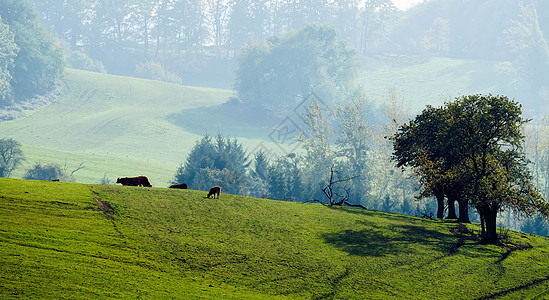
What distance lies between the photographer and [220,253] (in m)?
26.2

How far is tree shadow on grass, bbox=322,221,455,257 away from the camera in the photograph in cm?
3138

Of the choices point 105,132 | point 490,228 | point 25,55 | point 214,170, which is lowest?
point 490,228

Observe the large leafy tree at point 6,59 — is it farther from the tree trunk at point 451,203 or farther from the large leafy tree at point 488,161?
the large leafy tree at point 488,161

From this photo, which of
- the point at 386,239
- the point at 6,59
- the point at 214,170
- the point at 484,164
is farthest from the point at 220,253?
the point at 6,59

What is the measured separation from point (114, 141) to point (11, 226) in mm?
134477

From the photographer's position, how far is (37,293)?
18.1 meters

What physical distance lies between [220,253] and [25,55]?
17651 centimetres

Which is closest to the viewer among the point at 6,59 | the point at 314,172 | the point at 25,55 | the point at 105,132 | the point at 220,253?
the point at 220,253

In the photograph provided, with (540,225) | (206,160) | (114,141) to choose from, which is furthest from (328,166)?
(114,141)

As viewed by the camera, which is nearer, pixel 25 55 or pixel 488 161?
pixel 488 161

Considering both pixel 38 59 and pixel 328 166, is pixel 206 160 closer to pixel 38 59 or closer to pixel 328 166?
Result: pixel 328 166

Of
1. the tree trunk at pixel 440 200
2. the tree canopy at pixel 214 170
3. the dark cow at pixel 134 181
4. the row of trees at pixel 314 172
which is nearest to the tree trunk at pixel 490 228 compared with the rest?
the tree trunk at pixel 440 200

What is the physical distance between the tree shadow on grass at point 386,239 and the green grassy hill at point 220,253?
84 mm

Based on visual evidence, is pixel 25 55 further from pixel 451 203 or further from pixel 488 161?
pixel 488 161
